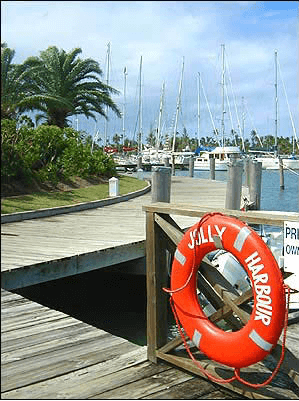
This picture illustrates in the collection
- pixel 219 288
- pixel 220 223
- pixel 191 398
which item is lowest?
pixel 191 398

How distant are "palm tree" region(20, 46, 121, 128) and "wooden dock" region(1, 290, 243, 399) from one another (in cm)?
1432

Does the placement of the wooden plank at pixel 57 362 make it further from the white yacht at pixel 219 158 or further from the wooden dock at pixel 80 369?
the white yacht at pixel 219 158

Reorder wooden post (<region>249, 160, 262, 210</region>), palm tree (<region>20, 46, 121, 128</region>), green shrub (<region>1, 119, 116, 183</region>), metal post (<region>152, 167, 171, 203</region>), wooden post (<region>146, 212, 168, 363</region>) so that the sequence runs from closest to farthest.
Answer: wooden post (<region>146, 212, 168, 363</region>)
metal post (<region>152, 167, 171, 203</region>)
wooden post (<region>249, 160, 262, 210</region>)
green shrub (<region>1, 119, 116, 183</region>)
palm tree (<region>20, 46, 121, 128</region>)

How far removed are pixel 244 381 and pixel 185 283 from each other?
577 mm

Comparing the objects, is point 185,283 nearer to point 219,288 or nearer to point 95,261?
point 219,288

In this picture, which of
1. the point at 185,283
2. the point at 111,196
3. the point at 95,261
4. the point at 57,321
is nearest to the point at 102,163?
the point at 111,196

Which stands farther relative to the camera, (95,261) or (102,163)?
(102,163)

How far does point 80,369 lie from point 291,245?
54.9 inches

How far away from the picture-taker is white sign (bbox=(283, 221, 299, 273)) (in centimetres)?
262

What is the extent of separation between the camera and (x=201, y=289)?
3088 mm

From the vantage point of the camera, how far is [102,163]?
1639 centimetres

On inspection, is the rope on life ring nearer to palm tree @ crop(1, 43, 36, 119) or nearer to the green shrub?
palm tree @ crop(1, 43, 36, 119)

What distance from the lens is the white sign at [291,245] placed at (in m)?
2.62

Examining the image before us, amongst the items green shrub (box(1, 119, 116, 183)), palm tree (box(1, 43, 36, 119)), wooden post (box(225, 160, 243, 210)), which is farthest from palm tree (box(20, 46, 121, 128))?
palm tree (box(1, 43, 36, 119))
